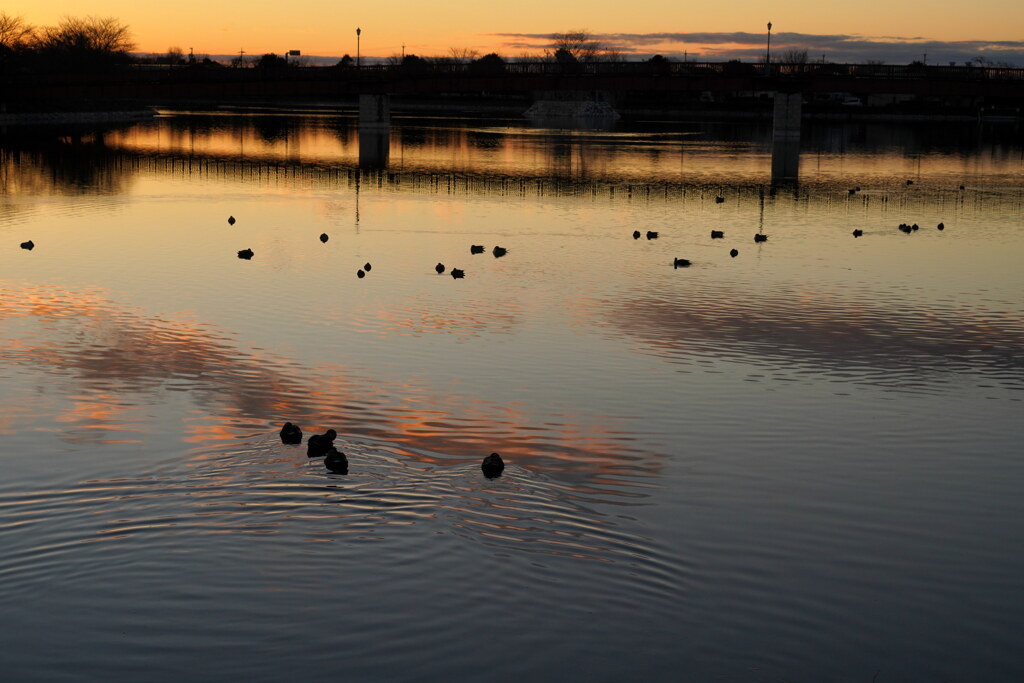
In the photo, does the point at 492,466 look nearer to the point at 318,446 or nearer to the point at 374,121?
the point at 318,446

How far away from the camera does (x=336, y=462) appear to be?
47.8ft

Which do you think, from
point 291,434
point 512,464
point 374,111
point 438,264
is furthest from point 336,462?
point 374,111

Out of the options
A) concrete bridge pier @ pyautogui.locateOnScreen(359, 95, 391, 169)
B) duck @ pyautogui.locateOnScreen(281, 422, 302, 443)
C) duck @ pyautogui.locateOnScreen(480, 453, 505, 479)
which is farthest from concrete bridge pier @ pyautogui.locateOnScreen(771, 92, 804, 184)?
duck @ pyautogui.locateOnScreen(480, 453, 505, 479)

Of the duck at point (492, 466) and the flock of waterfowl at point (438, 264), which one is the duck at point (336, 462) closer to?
the duck at point (492, 466)

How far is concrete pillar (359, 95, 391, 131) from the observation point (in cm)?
13938

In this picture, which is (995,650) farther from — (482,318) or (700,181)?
(700,181)

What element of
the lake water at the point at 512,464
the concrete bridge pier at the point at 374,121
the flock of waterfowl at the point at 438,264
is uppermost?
the concrete bridge pier at the point at 374,121

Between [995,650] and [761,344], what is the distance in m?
13.5

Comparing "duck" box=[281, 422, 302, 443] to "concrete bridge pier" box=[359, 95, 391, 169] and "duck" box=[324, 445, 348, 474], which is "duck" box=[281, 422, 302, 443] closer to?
"duck" box=[324, 445, 348, 474]

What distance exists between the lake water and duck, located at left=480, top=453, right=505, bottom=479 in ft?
0.43

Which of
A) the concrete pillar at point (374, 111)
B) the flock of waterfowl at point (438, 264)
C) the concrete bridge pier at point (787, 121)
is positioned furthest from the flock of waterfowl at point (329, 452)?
the concrete pillar at point (374, 111)

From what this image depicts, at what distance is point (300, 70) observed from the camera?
473 ft

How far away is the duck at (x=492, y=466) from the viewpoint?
48.0ft

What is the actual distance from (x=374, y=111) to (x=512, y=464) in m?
129
